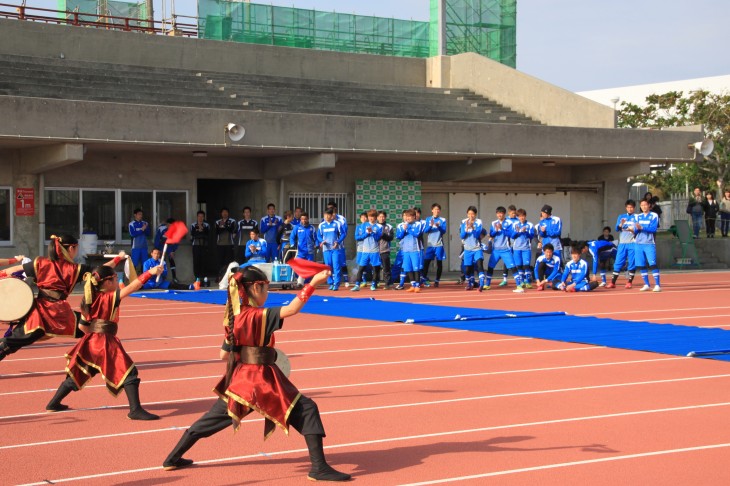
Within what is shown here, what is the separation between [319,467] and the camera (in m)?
6.22

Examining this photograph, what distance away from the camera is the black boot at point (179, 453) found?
6.46 m

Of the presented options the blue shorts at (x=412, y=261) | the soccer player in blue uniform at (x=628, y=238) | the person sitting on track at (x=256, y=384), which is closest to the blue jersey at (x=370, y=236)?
the blue shorts at (x=412, y=261)

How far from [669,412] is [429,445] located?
2354 millimetres

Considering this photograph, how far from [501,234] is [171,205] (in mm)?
8446

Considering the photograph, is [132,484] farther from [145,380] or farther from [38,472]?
[145,380]

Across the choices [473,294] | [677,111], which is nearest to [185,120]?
[473,294]

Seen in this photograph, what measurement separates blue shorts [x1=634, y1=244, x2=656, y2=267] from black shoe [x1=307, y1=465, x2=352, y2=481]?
639 inches

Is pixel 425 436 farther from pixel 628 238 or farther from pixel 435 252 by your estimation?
pixel 435 252

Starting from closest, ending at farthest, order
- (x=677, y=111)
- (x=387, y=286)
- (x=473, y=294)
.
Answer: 1. (x=473, y=294)
2. (x=387, y=286)
3. (x=677, y=111)

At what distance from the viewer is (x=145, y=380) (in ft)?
33.7

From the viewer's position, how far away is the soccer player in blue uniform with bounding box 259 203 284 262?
78.8 ft

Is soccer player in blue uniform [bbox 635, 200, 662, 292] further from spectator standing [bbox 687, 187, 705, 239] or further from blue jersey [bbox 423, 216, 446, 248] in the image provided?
spectator standing [bbox 687, 187, 705, 239]

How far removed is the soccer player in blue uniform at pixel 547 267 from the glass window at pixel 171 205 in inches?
359

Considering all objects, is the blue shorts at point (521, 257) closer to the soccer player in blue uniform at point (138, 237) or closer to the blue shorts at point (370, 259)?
the blue shorts at point (370, 259)
